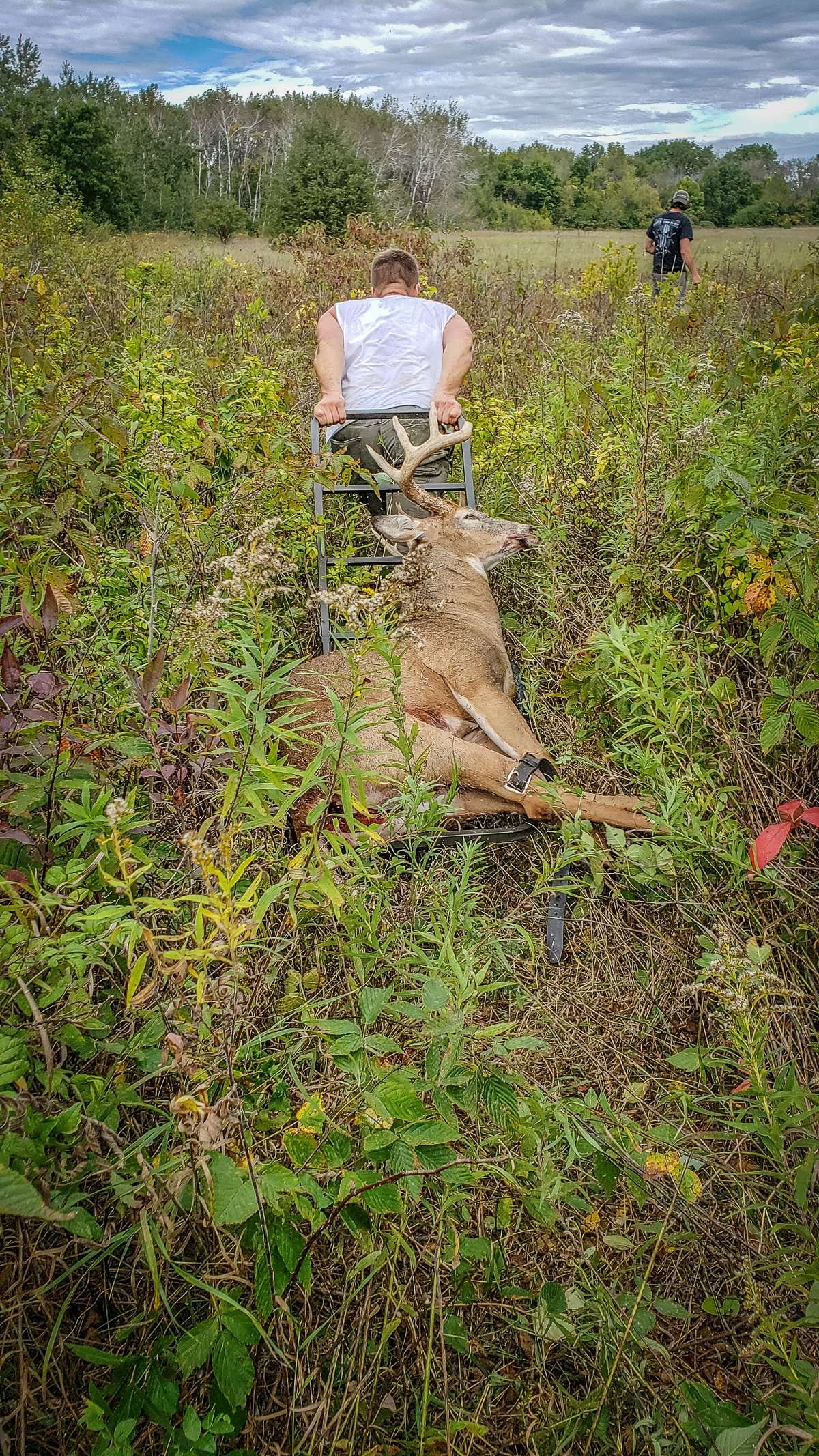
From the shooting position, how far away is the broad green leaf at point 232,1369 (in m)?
1.57

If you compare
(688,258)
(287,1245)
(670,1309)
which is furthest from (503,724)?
(688,258)

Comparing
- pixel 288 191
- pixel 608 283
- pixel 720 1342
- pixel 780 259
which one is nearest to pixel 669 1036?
pixel 720 1342

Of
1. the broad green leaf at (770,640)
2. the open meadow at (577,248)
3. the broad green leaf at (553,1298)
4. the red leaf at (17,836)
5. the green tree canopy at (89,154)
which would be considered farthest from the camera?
the green tree canopy at (89,154)

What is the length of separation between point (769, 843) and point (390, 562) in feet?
8.33

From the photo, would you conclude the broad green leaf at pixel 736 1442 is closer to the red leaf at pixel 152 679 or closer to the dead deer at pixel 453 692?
the dead deer at pixel 453 692

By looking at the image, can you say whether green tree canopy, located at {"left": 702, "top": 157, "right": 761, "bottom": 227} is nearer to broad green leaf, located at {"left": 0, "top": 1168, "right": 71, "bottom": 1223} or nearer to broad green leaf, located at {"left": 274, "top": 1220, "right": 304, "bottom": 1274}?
broad green leaf, located at {"left": 274, "top": 1220, "right": 304, "bottom": 1274}

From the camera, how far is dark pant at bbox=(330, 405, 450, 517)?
5418 millimetres

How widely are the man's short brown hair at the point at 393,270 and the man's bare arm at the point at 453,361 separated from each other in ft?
2.21

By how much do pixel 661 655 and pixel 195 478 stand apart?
1.96 meters

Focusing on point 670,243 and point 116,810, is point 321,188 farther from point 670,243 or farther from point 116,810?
point 116,810

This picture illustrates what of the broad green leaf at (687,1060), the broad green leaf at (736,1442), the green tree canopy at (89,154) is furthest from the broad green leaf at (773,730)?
the green tree canopy at (89,154)

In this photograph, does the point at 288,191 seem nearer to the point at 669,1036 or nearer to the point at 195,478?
the point at 195,478

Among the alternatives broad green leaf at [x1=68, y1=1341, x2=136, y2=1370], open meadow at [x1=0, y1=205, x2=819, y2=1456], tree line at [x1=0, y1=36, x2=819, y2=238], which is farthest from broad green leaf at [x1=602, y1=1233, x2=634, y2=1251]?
tree line at [x1=0, y1=36, x2=819, y2=238]

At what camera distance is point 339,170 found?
57.0ft
